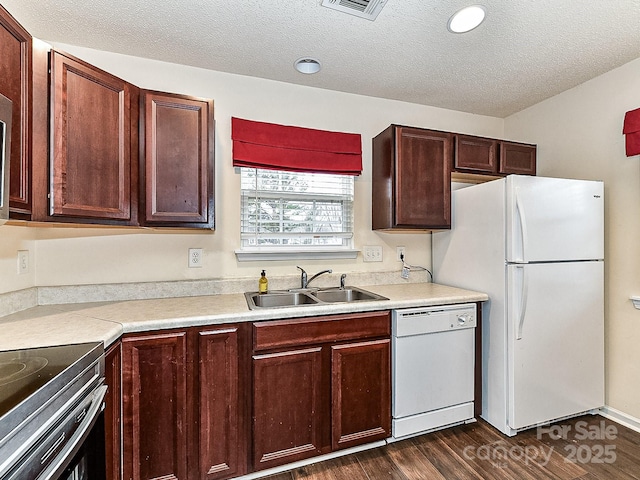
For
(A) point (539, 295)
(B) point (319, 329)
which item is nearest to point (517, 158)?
(A) point (539, 295)

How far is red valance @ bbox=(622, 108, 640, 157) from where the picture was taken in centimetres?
211

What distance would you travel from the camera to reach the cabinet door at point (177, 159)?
180 centimetres

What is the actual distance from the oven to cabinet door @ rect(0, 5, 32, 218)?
0.64 m

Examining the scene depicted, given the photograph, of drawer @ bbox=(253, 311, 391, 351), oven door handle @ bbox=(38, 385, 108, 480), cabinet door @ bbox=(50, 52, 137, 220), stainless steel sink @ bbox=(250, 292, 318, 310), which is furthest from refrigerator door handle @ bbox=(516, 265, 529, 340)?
cabinet door @ bbox=(50, 52, 137, 220)

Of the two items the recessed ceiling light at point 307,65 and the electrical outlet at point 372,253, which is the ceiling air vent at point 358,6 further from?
the electrical outlet at point 372,253

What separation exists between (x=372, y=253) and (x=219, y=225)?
1.23m

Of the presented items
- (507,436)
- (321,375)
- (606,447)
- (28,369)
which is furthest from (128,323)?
(606,447)

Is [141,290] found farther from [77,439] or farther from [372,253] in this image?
[372,253]

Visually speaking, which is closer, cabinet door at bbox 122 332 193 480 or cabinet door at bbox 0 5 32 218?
cabinet door at bbox 0 5 32 218

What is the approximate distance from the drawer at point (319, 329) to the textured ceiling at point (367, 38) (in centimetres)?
165

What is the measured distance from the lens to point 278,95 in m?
2.46

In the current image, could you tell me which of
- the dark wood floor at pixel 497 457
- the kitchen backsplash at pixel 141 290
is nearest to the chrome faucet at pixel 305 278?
the kitchen backsplash at pixel 141 290

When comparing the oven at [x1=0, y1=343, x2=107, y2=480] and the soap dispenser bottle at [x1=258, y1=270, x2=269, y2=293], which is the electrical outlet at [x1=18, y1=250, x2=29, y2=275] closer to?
the oven at [x1=0, y1=343, x2=107, y2=480]

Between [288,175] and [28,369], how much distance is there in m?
1.87
